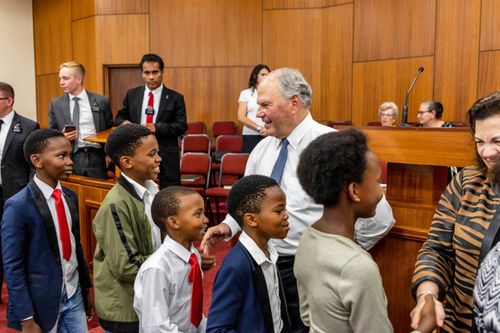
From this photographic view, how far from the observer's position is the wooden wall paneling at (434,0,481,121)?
6852mm

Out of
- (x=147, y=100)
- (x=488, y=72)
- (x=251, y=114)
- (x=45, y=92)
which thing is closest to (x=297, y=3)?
(x=488, y=72)

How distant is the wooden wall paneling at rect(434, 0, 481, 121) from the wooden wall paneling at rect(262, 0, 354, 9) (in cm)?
193

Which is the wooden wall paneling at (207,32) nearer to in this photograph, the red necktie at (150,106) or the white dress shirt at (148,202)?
the red necktie at (150,106)

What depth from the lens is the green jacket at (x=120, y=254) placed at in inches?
78.7

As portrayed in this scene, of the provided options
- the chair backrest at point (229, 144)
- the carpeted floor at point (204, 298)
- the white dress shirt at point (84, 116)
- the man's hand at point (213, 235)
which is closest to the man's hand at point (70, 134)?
the white dress shirt at point (84, 116)

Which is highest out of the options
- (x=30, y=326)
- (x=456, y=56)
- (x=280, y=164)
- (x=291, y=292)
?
(x=456, y=56)

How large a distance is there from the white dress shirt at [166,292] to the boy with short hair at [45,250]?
535 mm

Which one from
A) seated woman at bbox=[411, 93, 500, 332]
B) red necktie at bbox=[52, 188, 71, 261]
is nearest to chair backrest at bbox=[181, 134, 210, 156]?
red necktie at bbox=[52, 188, 71, 261]

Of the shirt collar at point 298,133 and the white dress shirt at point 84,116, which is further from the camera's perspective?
the white dress shirt at point 84,116

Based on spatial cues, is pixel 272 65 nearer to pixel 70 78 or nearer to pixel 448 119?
pixel 448 119

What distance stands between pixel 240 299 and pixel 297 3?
794cm

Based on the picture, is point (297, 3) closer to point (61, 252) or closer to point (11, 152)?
point (11, 152)

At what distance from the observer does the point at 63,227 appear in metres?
2.28

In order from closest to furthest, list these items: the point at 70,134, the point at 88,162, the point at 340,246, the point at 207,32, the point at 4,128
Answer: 1. the point at 340,246
2. the point at 70,134
3. the point at 4,128
4. the point at 88,162
5. the point at 207,32
